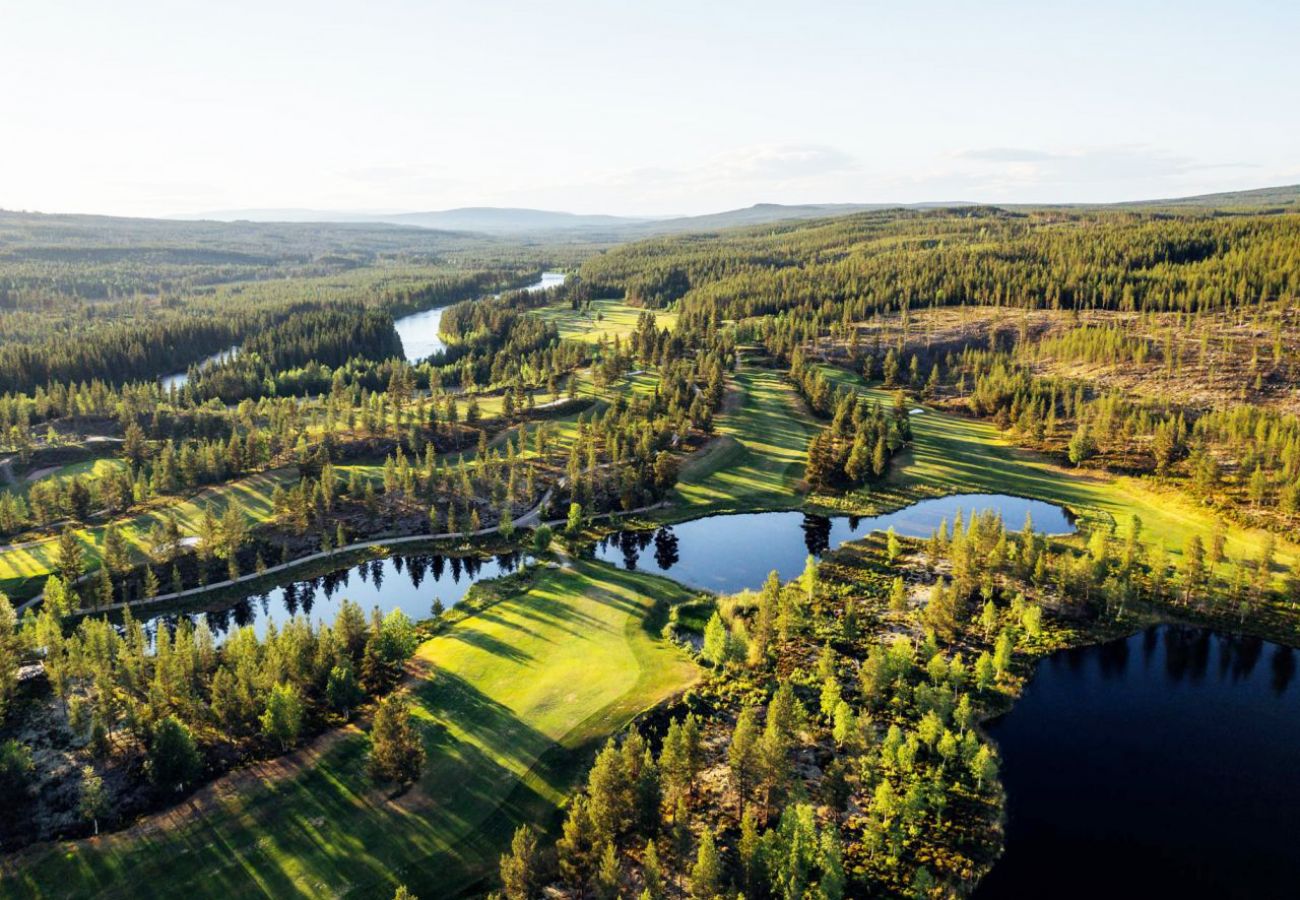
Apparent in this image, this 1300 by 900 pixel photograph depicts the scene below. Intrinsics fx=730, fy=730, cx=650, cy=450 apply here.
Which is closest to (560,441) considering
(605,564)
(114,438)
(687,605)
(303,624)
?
(605,564)

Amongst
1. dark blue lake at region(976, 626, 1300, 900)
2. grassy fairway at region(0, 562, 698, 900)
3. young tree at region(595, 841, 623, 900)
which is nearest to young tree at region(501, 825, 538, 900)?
young tree at region(595, 841, 623, 900)

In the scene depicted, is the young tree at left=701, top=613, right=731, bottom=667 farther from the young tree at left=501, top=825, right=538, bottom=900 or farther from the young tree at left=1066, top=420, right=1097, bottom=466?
the young tree at left=1066, top=420, right=1097, bottom=466

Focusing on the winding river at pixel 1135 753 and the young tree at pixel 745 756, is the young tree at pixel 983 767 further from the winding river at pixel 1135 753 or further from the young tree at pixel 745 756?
the young tree at pixel 745 756

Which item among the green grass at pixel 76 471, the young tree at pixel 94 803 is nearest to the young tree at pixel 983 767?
the young tree at pixel 94 803

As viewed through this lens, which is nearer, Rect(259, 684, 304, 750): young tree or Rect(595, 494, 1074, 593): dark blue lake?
Rect(259, 684, 304, 750): young tree

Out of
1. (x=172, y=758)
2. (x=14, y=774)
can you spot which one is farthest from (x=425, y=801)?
(x=14, y=774)

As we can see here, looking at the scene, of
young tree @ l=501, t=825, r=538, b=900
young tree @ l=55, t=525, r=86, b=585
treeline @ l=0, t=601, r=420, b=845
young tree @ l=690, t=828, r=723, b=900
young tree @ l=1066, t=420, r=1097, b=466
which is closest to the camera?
young tree @ l=690, t=828, r=723, b=900
